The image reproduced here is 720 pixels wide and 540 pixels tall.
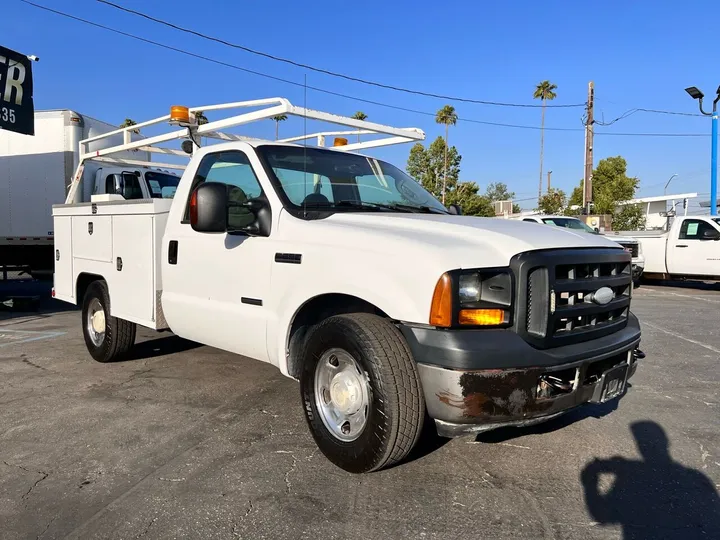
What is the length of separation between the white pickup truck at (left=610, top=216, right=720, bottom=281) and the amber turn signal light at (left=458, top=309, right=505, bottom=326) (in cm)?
1300

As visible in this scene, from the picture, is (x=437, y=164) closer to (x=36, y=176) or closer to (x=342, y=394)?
(x=36, y=176)

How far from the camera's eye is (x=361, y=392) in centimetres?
314

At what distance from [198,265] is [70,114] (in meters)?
8.97

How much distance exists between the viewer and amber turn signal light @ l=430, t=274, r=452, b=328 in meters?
2.78

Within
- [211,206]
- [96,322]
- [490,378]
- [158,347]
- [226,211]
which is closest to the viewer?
[490,378]

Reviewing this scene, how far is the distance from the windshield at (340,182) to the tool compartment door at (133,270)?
57.4 inches

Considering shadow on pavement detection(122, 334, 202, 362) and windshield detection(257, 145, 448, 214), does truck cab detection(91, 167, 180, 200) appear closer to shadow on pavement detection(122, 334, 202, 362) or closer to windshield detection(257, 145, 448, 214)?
shadow on pavement detection(122, 334, 202, 362)

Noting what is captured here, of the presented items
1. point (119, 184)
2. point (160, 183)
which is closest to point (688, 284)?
point (160, 183)

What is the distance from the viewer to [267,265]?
12.4 ft

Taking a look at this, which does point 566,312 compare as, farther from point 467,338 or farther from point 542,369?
point 467,338

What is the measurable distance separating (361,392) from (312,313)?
0.74 metres

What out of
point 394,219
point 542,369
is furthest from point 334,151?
point 542,369

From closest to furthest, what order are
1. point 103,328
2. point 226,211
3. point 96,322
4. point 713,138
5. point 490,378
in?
1. point 490,378
2. point 226,211
3. point 103,328
4. point 96,322
5. point 713,138

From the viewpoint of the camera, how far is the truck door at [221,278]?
12.7ft
